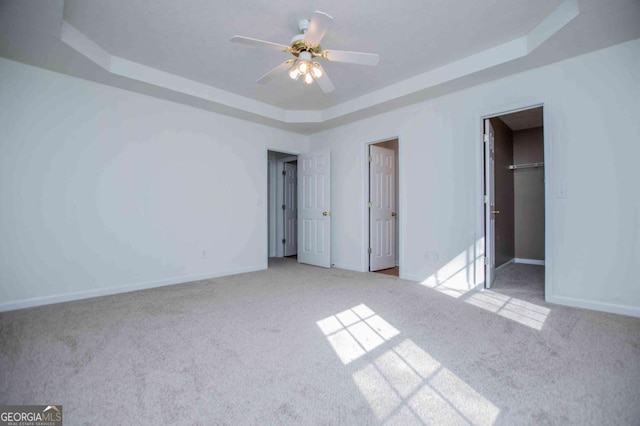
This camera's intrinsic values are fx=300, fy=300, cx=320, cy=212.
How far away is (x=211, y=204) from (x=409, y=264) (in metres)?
2.96

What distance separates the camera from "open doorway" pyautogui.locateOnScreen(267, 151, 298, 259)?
652 centimetres

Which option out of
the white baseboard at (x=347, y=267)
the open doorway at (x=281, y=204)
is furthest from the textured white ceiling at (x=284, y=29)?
the open doorway at (x=281, y=204)

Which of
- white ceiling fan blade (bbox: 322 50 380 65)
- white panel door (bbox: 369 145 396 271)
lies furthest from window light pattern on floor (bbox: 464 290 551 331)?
white ceiling fan blade (bbox: 322 50 380 65)

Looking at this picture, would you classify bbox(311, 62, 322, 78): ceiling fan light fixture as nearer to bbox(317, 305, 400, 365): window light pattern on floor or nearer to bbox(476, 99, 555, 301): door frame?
bbox(476, 99, 555, 301): door frame

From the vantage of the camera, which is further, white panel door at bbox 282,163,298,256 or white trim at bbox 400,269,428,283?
white panel door at bbox 282,163,298,256

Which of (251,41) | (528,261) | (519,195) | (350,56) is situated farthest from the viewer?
(519,195)

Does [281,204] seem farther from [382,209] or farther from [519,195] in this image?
[519,195]

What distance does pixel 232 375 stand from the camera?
5.78 feet

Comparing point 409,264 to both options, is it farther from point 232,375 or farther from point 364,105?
point 232,375

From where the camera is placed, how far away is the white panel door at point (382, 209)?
4846 millimetres

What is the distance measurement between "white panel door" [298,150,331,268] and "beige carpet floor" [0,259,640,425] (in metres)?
2.04

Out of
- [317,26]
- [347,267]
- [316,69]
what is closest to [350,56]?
[316,69]

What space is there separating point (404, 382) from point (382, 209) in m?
3.52

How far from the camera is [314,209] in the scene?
17.6 feet
